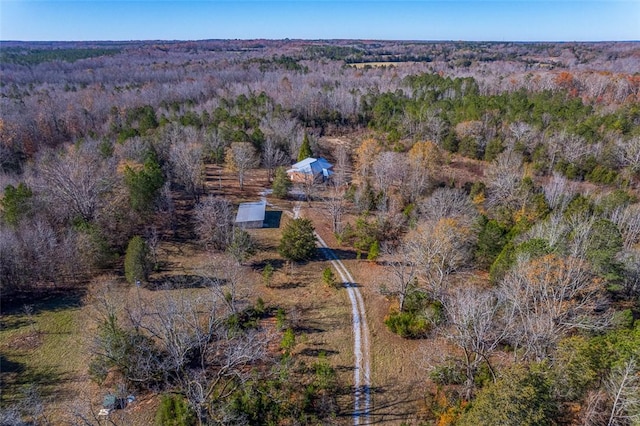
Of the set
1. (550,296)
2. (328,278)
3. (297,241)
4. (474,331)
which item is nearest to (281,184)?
(297,241)

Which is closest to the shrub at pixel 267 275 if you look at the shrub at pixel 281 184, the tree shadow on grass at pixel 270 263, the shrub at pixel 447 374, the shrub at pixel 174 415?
the tree shadow on grass at pixel 270 263

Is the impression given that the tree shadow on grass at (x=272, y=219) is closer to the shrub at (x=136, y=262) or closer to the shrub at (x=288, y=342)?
the shrub at (x=136, y=262)

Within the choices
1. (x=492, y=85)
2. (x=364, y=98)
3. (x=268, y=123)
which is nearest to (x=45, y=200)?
(x=268, y=123)

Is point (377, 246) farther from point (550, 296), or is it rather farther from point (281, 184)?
point (281, 184)

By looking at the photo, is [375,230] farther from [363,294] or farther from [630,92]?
[630,92]

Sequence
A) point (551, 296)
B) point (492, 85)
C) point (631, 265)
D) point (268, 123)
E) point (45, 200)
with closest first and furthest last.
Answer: point (551, 296) < point (631, 265) < point (45, 200) < point (268, 123) < point (492, 85)

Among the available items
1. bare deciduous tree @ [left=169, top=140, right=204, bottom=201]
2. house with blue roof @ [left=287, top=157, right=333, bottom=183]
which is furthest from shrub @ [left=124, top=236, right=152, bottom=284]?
house with blue roof @ [left=287, top=157, right=333, bottom=183]
